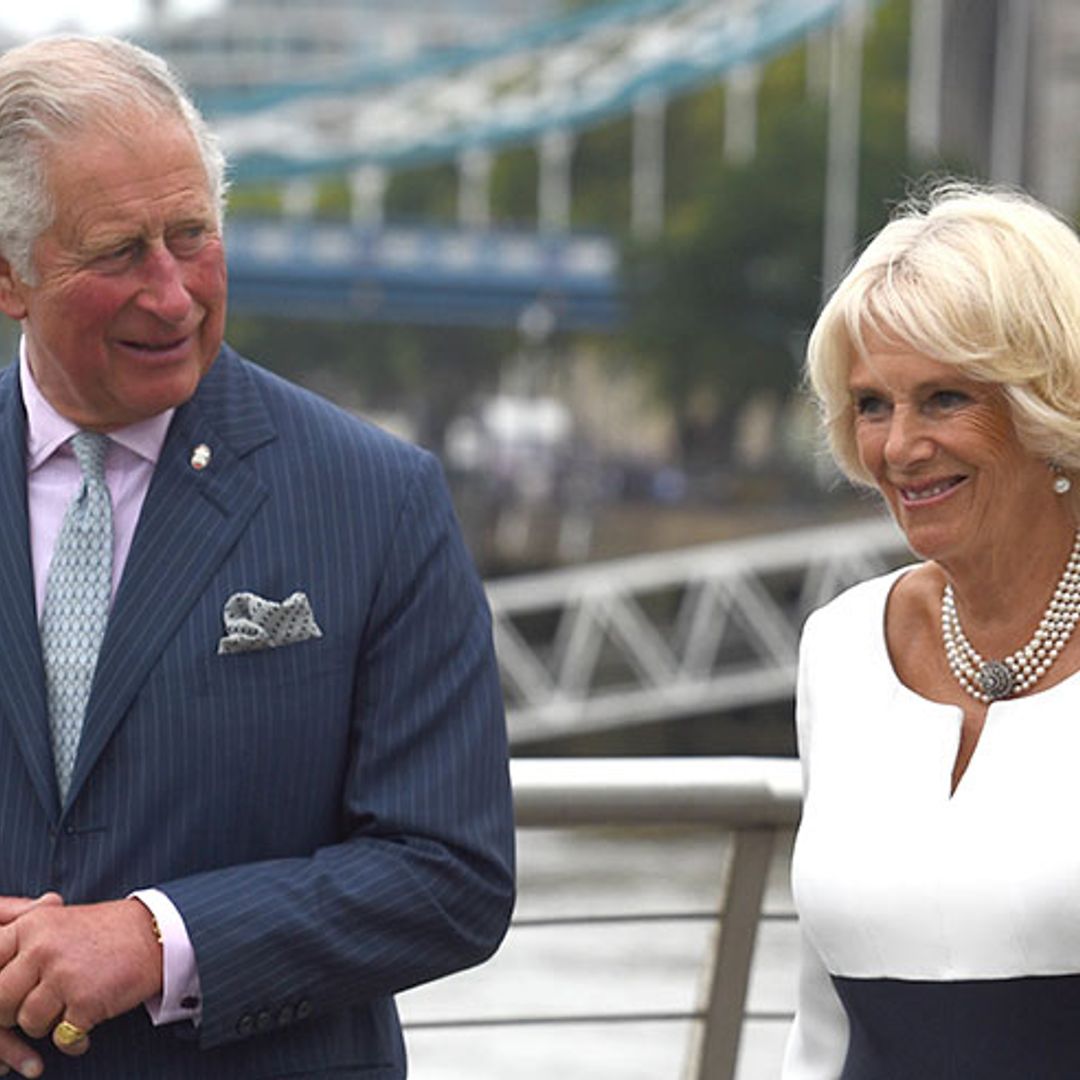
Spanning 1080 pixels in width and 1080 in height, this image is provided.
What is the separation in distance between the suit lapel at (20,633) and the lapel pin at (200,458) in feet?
0.42

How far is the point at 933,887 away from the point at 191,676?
56 centimetres

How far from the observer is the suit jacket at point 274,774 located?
2.11m

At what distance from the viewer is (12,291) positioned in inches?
85.7

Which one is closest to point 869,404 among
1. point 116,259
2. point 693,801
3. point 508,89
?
point 116,259

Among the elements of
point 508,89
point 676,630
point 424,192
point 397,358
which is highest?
point 508,89

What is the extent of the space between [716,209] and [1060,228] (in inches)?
1389

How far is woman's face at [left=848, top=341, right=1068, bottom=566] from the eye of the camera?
217cm

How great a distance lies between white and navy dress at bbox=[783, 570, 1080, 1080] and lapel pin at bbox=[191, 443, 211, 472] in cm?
50

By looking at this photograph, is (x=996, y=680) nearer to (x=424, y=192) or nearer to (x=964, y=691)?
(x=964, y=691)

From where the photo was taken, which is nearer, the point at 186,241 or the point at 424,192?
the point at 186,241

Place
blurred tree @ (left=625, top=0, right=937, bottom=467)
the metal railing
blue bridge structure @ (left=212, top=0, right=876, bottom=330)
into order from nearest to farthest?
the metal railing < blurred tree @ (left=625, top=0, right=937, bottom=467) < blue bridge structure @ (left=212, top=0, right=876, bottom=330)

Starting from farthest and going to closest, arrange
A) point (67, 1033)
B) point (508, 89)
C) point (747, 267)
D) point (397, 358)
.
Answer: point (397, 358)
point (508, 89)
point (747, 267)
point (67, 1033)

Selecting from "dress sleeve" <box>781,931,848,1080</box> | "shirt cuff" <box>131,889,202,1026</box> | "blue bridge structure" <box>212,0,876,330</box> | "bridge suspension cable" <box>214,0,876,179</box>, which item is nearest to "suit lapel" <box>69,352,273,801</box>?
"shirt cuff" <box>131,889,202,1026</box>

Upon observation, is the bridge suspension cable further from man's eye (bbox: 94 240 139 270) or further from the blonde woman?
man's eye (bbox: 94 240 139 270)
